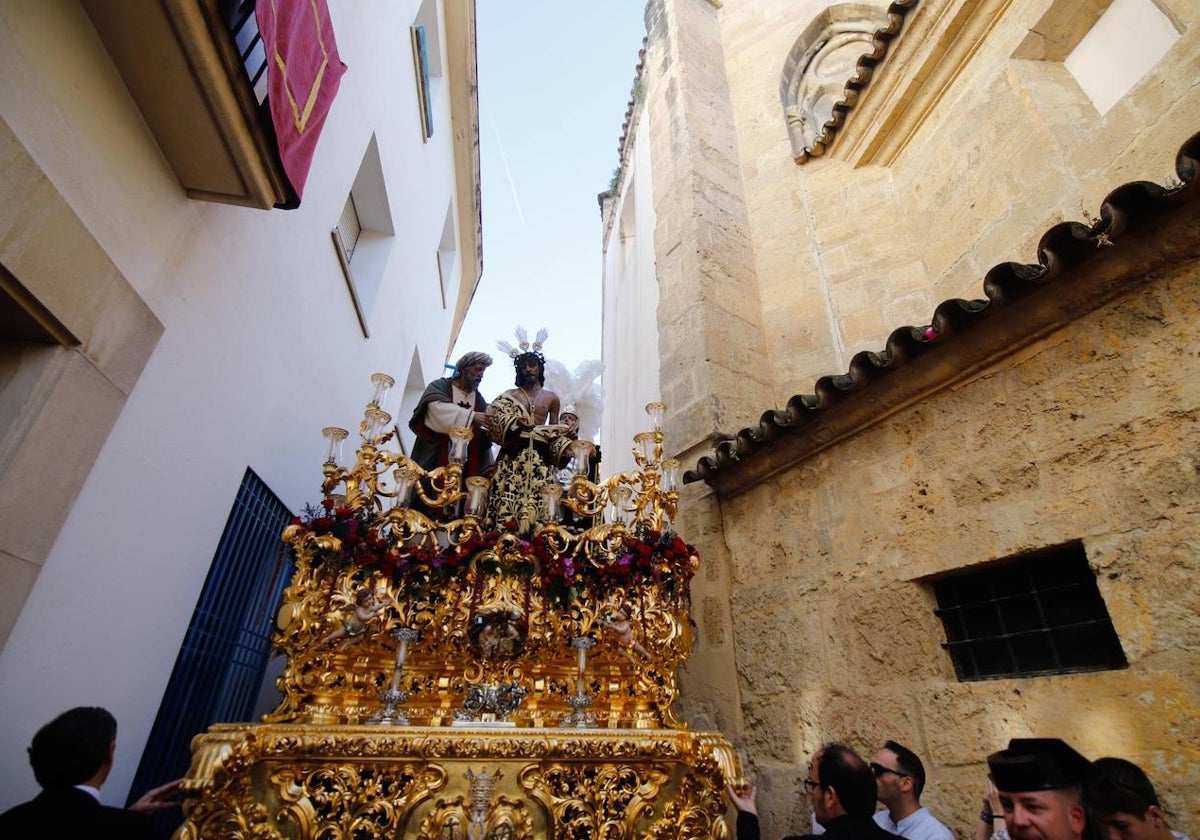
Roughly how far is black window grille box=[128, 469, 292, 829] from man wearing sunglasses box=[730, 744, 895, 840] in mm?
3042

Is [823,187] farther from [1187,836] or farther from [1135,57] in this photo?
[1187,836]

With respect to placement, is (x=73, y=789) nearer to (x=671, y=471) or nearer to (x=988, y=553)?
(x=671, y=471)

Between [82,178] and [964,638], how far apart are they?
15.1 feet

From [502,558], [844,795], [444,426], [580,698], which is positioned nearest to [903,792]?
[844,795]

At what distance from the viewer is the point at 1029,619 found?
2859mm

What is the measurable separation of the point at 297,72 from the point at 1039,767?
15.2 feet

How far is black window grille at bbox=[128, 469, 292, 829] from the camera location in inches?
135

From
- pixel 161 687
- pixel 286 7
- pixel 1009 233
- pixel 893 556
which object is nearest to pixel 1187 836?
pixel 893 556

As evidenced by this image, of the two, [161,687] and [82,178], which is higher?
[82,178]

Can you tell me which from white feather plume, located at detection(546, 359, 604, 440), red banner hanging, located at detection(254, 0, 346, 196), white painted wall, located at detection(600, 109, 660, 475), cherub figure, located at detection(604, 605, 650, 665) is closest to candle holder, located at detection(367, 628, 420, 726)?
cherub figure, located at detection(604, 605, 650, 665)

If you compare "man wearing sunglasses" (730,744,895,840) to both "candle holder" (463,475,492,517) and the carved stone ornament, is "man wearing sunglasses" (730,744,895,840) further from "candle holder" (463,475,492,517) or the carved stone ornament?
the carved stone ornament

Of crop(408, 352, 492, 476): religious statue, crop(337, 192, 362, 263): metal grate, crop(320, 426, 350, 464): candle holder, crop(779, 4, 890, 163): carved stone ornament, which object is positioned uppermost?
crop(779, 4, 890, 163): carved stone ornament

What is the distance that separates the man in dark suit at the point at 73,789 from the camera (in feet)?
5.95

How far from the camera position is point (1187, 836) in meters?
2.10
